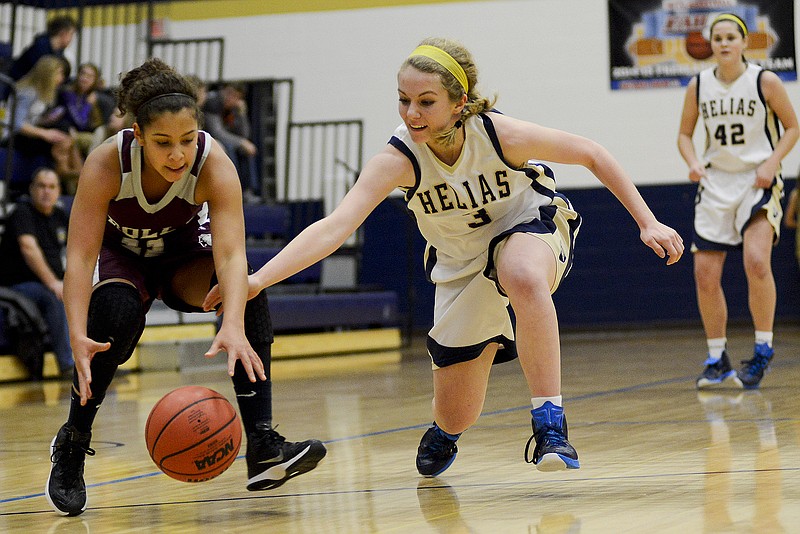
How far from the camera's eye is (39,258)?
7.43 meters

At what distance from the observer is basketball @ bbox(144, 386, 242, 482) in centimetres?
282

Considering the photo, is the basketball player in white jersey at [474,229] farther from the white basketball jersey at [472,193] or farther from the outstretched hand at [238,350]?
the outstretched hand at [238,350]

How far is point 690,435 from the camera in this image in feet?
12.8

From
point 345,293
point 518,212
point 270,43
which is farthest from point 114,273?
point 270,43

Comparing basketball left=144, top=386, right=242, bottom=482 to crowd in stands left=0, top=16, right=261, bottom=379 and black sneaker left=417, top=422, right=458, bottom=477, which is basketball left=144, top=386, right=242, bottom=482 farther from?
crowd in stands left=0, top=16, right=261, bottom=379

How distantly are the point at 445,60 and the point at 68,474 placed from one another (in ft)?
4.78

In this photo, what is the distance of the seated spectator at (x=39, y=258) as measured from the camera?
7426 mm

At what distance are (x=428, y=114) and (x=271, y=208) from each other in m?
7.43

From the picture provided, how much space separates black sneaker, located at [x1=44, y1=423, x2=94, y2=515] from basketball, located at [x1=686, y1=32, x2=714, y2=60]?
950cm

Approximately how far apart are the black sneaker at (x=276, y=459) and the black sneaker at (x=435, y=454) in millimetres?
497

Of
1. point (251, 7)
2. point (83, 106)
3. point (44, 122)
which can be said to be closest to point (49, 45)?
point (83, 106)

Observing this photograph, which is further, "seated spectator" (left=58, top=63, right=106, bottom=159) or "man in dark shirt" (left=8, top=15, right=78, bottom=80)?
"man in dark shirt" (left=8, top=15, right=78, bottom=80)

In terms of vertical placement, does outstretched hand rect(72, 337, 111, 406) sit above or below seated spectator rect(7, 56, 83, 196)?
below

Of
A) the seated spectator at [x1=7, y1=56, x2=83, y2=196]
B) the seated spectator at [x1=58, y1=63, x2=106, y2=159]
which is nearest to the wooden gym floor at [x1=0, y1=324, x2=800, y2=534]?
the seated spectator at [x1=7, y1=56, x2=83, y2=196]
